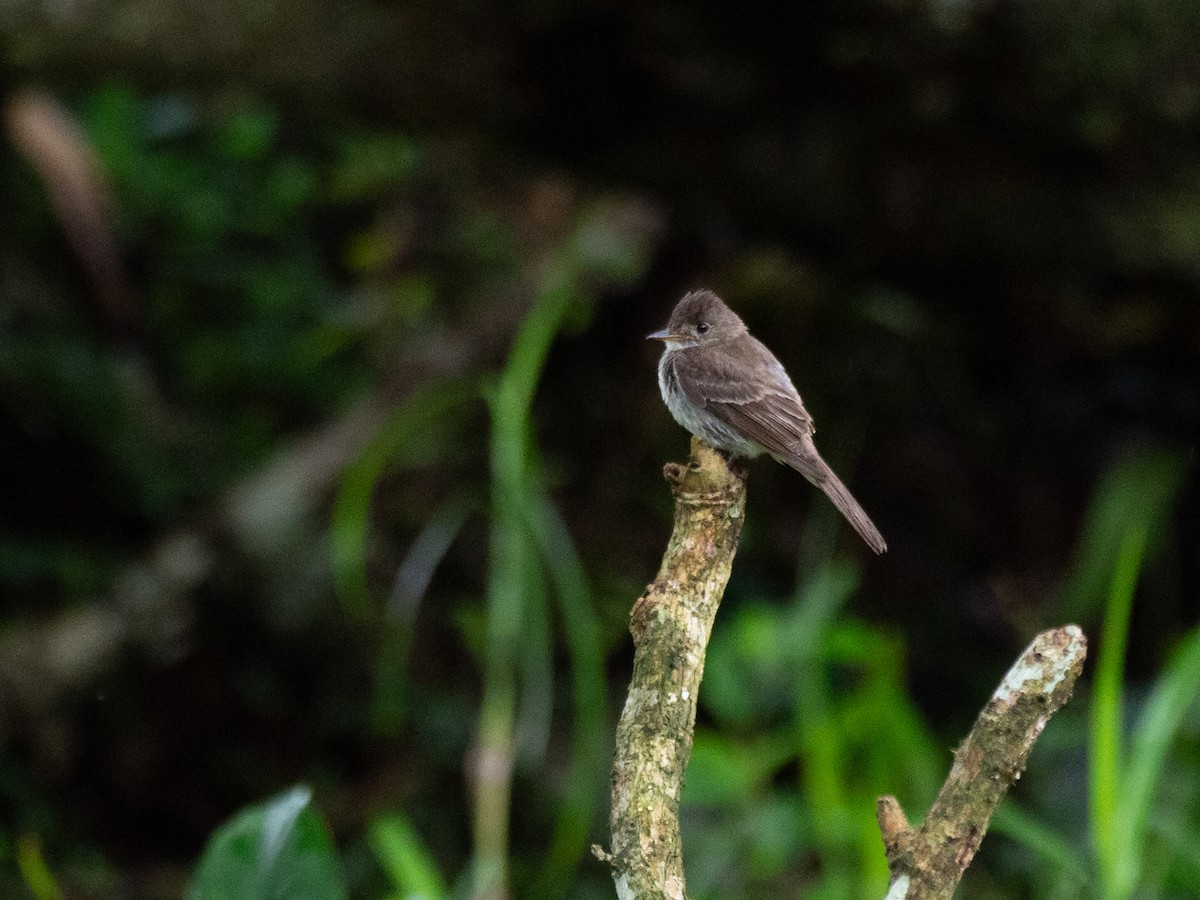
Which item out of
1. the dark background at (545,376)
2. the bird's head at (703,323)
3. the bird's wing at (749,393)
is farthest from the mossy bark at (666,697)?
the dark background at (545,376)

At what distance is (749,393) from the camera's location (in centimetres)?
352

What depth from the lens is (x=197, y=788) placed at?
527 cm

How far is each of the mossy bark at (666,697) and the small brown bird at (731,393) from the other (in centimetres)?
140

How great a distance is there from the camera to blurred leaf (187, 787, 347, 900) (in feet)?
6.72

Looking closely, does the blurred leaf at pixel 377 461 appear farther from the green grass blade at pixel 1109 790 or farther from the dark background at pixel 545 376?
the green grass blade at pixel 1109 790

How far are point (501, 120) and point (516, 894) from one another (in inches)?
106

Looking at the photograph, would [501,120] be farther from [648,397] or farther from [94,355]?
[94,355]

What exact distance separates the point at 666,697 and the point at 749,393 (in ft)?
7.20

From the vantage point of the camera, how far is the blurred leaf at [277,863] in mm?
2049

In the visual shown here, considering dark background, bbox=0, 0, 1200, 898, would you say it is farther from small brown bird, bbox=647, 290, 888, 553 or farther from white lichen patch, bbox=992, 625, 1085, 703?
white lichen patch, bbox=992, 625, 1085, 703

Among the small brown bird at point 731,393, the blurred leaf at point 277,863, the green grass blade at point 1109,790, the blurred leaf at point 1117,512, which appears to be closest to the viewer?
the blurred leaf at point 277,863

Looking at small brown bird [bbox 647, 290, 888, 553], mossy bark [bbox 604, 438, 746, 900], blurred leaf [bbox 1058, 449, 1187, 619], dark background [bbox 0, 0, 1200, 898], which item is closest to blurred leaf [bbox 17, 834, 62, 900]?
dark background [bbox 0, 0, 1200, 898]

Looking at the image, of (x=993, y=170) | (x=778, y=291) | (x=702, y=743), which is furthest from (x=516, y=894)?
(x=993, y=170)

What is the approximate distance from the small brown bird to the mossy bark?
1398 mm
